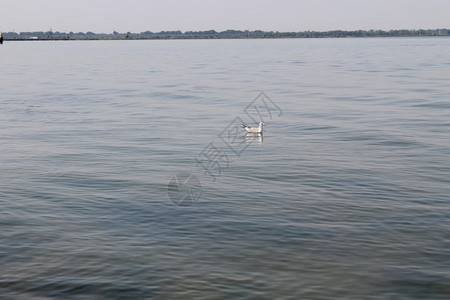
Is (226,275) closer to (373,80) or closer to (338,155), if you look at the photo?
(338,155)

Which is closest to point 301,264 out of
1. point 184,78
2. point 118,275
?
point 118,275

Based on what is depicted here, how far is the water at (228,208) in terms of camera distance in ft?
44.7

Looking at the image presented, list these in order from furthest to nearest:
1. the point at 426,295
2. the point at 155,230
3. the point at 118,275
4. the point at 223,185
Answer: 1. the point at 223,185
2. the point at 155,230
3. the point at 118,275
4. the point at 426,295

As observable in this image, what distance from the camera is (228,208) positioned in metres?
19.1

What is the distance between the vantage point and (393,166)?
24266 millimetres

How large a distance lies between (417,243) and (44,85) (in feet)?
172

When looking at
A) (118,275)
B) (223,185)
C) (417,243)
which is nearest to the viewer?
(118,275)

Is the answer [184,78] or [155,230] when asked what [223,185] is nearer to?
[155,230]

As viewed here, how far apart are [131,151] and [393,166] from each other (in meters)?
11.0

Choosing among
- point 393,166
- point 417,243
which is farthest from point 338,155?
point 417,243

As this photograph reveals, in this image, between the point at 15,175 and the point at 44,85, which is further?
the point at 44,85

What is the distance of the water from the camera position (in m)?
13.6

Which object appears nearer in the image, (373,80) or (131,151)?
(131,151)

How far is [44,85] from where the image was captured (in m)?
62.4
